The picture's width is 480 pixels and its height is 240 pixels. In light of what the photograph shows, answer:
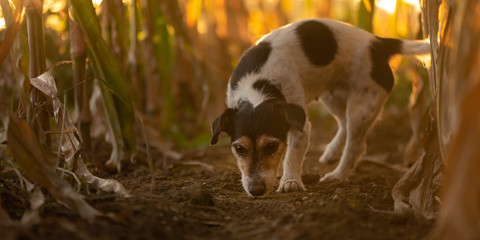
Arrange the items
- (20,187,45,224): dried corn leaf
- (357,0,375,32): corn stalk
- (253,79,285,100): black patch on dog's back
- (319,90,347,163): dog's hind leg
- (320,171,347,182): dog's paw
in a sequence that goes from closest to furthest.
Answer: (20,187,45,224): dried corn leaf, (253,79,285,100): black patch on dog's back, (320,171,347,182): dog's paw, (357,0,375,32): corn stalk, (319,90,347,163): dog's hind leg

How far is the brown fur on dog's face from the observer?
347 cm

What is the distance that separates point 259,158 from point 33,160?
1.57 metres

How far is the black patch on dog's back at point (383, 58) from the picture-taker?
4430 mm

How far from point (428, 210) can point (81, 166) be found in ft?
6.08

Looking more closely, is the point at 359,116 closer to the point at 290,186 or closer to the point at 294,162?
the point at 294,162

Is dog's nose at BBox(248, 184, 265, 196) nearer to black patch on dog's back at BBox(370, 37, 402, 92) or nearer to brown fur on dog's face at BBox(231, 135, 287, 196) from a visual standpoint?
brown fur on dog's face at BBox(231, 135, 287, 196)

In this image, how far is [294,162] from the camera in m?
3.90

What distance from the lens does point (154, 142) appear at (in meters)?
4.67

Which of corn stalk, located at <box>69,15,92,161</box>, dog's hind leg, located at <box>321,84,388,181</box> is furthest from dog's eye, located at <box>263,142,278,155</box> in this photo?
corn stalk, located at <box>69,15,92,161</box>

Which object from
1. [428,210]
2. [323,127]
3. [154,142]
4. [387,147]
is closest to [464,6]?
[428,210]

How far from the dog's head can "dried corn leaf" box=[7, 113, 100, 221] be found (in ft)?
4.47

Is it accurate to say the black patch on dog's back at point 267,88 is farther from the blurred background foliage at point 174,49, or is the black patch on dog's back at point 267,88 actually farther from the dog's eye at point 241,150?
the blurred background foliage at point 174,49

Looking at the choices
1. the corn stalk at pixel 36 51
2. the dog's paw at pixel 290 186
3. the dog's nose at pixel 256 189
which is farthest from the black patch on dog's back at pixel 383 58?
the corn stalk at pixel 36 51

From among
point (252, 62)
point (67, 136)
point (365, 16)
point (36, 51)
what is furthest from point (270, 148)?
point (365, 16)
